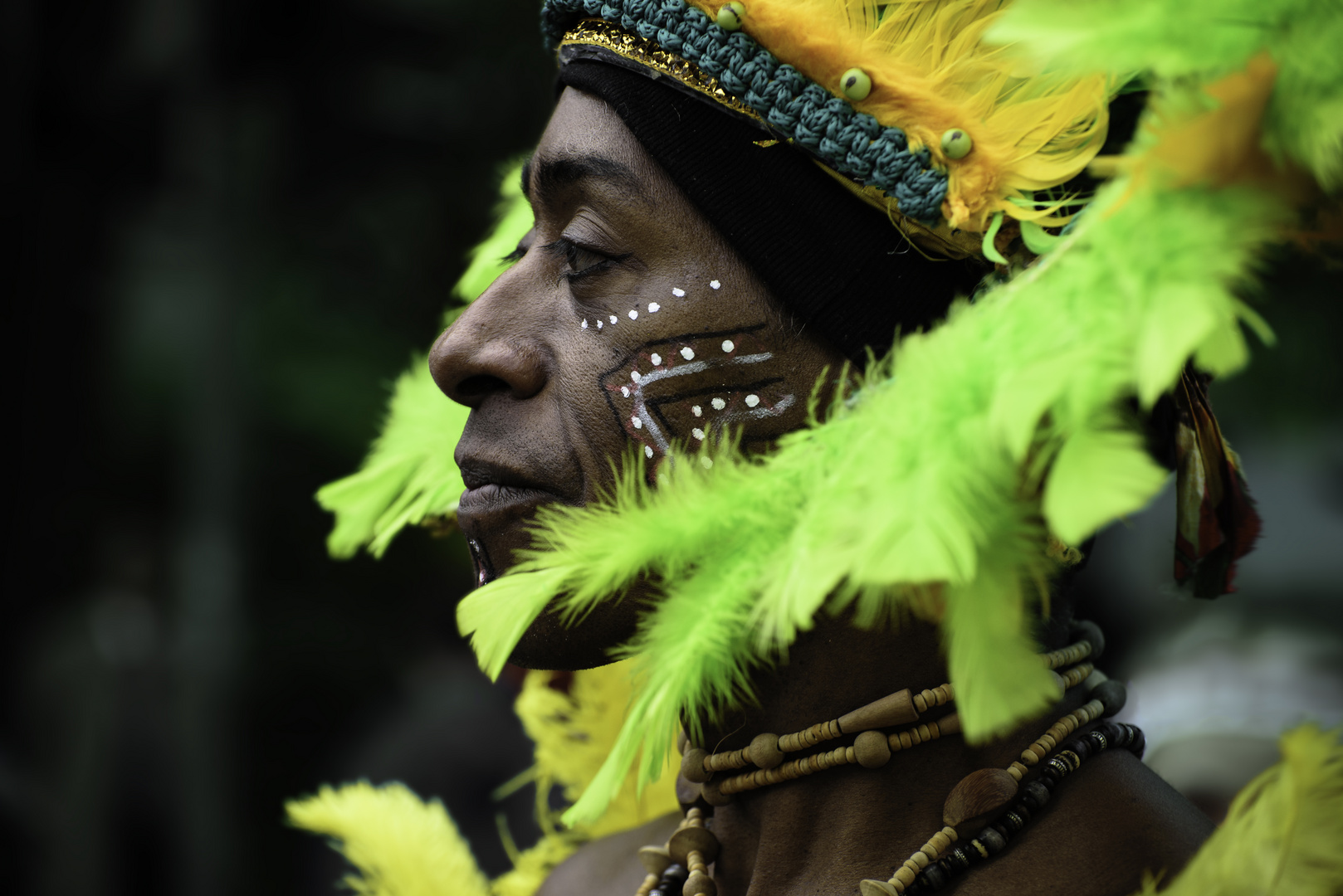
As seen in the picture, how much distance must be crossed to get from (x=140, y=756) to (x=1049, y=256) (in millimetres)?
5714

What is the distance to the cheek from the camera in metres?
1.55

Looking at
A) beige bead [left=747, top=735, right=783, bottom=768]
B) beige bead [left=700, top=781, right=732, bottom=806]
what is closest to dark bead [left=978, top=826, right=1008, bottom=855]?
beige bead [left=747, top=735, right=783, bottom=768]

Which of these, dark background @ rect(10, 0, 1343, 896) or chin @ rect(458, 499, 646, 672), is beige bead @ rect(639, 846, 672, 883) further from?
dark background @ rect(10, 0, 1343, 896)

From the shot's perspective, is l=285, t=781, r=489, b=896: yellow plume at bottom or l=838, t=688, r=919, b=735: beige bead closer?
l=838, t=688, r=919, b=735: beige bead

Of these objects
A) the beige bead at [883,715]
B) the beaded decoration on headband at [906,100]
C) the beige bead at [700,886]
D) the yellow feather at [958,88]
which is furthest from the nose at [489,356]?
the beige bead at [700,886]

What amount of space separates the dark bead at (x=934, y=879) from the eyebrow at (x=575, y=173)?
1.03 metres

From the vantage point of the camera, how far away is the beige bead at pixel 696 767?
1718 millimetres

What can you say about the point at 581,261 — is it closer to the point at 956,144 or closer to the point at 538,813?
the point at 956,144

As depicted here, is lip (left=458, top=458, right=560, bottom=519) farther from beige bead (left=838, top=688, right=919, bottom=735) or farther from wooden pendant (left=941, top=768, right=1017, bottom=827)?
wooden pendant (left=941, top=768, right=1017, bottom=827)

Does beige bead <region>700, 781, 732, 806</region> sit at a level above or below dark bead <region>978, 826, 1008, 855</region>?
above

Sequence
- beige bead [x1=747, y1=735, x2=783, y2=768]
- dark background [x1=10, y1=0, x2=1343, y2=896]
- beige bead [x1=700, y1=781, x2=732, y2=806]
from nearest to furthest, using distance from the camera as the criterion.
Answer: beige bead [x1=747, y1=735, x2=783, y2=768] → beige bead [x1=700, y1=781, x2=732, y2=806] → dark background [x1=10, y1=0, x2=1343, y2=896]

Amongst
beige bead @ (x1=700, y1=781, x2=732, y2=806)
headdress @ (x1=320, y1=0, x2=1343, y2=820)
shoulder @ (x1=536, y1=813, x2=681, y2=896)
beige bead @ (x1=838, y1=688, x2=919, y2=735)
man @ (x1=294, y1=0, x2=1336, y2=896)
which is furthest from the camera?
shoulder @ (x1=536, y1=813, x2=681, y2=896)

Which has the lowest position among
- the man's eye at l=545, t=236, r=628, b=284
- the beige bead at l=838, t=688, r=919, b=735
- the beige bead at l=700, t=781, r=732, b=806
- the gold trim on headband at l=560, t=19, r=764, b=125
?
the beige bead at l=700, t=781, r=732, b=806

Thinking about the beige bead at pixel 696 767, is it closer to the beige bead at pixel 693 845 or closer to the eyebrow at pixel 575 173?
the beige bead at pixel 693 845
